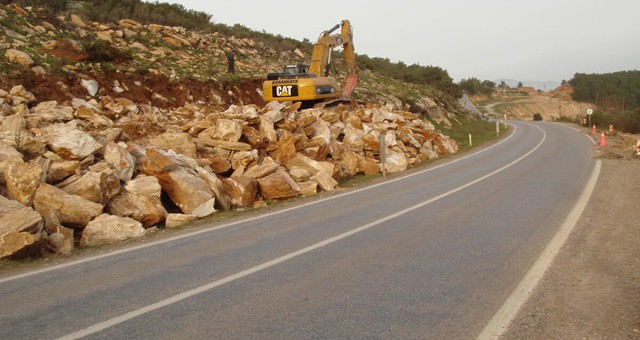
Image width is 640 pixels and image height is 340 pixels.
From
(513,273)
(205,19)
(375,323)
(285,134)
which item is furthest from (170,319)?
(205,19)

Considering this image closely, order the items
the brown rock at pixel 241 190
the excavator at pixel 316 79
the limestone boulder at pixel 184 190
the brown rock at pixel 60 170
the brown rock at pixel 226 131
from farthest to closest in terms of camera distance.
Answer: the excavator at pixel 316 79 < the brown rock at pixel 226 131 < the brown rock at pixel 241 190 < the limestone boulder at pixel 184 190 < the brown rock at pixel 60 170

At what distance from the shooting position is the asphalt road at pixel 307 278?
15.1 ft

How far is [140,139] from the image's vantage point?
1592 cm

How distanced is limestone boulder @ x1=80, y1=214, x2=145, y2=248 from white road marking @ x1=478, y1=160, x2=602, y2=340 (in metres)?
6.84

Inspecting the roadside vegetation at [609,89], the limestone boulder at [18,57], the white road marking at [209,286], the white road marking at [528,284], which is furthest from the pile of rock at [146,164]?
the roadside vegetation at [609,89]

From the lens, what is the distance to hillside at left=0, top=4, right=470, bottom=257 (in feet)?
31.2

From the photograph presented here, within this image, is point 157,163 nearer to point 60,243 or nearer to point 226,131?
point 60,243

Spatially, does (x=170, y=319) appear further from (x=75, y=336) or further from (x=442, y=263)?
(x=442, y=263)

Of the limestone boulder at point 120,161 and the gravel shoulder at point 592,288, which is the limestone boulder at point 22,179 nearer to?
the limestone boulder at point 120,161

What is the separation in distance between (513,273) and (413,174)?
37.7 feet

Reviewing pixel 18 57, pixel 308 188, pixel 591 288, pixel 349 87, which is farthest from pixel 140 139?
pixel 349 87

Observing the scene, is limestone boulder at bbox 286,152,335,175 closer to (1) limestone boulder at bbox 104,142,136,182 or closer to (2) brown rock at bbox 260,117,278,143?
(2) brown rock at bbox 260,117,278,143

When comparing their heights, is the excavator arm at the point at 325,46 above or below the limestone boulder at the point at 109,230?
above

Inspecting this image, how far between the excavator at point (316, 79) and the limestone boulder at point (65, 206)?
15347 mm
